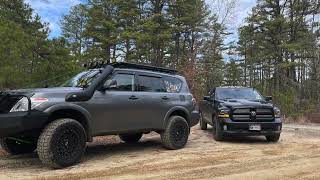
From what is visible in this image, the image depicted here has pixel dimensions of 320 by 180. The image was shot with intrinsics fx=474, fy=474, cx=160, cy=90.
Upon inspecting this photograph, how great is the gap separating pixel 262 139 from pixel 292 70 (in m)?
34.0

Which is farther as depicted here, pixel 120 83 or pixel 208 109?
pixel 208 109

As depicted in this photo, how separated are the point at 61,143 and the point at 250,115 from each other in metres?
6.50

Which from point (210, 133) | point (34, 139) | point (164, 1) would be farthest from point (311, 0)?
point (34, 139)

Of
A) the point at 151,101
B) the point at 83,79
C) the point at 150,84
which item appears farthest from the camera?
the point at 150,84

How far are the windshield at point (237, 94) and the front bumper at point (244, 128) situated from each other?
152 centimetres

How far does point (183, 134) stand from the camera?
11.8 meters

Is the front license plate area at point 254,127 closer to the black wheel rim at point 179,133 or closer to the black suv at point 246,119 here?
the black suv at point 246,119

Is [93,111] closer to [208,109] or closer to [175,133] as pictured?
[175,133]

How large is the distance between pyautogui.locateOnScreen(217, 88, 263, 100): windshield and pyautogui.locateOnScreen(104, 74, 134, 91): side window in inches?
195

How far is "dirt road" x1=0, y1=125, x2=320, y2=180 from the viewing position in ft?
27.0

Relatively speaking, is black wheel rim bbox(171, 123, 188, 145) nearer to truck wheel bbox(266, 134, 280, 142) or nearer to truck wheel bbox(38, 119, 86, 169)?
truck wheel bbox(38, 119, 86, 169)

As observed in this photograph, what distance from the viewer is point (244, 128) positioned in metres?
13.3

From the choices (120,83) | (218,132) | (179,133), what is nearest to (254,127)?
(218,132)

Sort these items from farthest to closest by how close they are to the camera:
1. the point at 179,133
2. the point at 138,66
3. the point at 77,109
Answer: the point at 179,133 → the point at 138,66 → the point at 77,109
